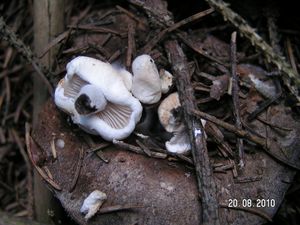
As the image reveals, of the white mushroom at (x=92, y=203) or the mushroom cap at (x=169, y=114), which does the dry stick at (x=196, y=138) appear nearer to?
the mushroom cap at (x=169, y=114)

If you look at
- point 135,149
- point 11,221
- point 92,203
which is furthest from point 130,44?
point 11,221

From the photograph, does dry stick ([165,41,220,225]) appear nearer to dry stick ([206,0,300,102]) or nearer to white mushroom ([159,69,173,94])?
white mushroom ([159,69,173,94])

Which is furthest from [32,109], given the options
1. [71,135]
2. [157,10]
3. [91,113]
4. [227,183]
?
[227,183]

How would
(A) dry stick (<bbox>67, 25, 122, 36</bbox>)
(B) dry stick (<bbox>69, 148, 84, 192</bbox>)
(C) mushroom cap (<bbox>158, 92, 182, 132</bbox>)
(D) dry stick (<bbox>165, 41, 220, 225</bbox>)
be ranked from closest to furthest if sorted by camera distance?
1. (D) dry stick (<bbox>165, 41, 220, 225</bbox>)
2. (B) dry stick (<bbox>69, 148, 84, 192</bbox>)
3. (C) mushroom cap (<bbox>158, 92, 182, 132</bbox>)
4. (A) dry stick (<bbox>67, 25, 122, 36</bbox>)

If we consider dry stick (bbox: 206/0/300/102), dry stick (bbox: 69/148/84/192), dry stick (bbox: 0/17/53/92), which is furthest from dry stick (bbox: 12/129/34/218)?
dry stick (bbox: 206/0/300/102)

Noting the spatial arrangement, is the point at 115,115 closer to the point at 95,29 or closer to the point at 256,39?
the point at 95,29

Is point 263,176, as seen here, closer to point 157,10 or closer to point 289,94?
point 289,94
